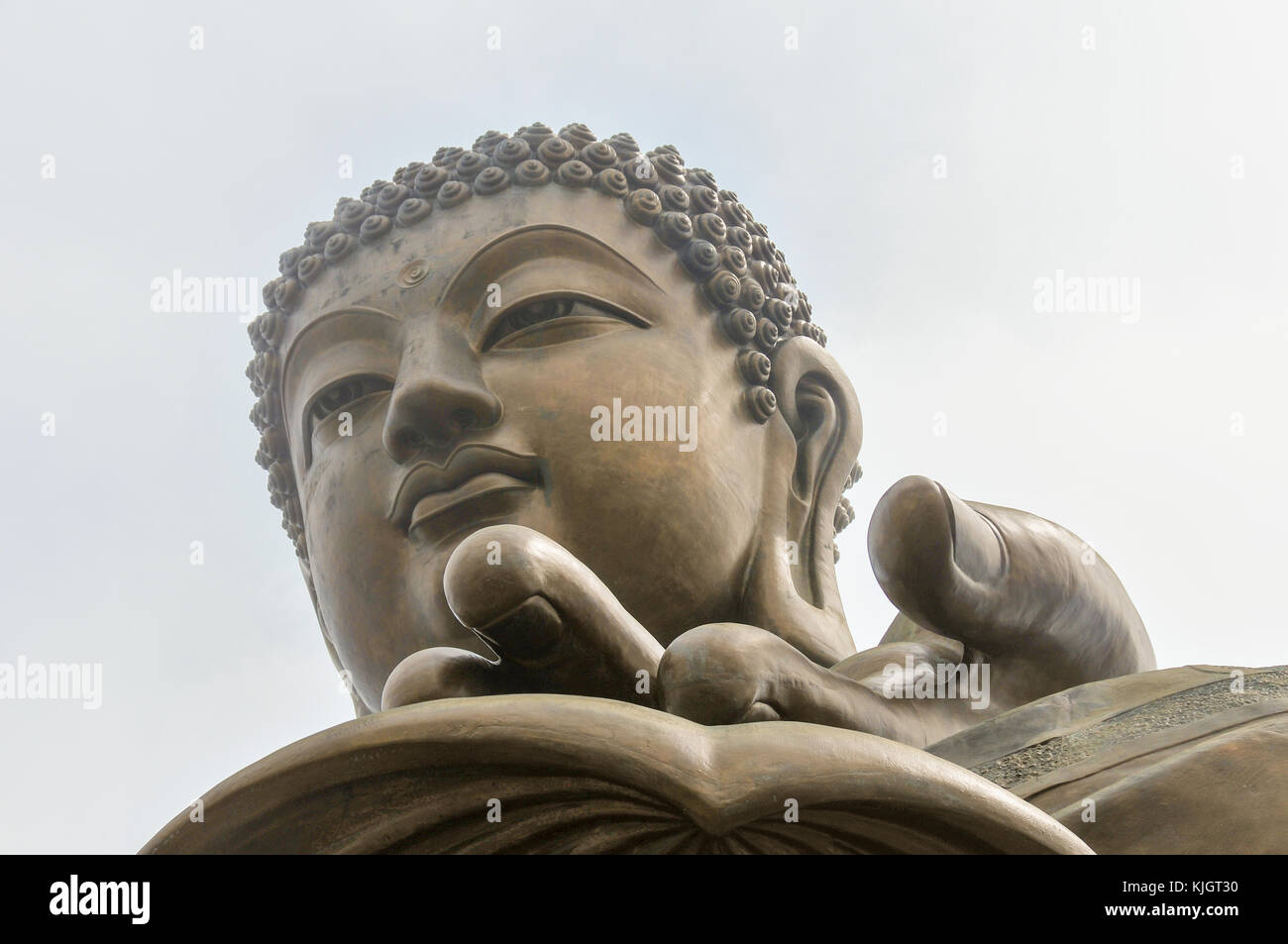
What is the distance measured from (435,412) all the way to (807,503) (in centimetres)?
104

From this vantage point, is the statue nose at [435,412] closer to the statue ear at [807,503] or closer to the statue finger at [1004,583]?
the statue ear at [807,503]

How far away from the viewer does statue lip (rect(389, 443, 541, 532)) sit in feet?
11.9

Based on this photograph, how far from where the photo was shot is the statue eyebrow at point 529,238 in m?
3.92

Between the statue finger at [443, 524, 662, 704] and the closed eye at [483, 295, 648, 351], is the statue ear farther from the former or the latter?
the statue finger at [443, 524, 662, 704]

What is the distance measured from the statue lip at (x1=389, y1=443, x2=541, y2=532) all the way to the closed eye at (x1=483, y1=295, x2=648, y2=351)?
0.34 meters

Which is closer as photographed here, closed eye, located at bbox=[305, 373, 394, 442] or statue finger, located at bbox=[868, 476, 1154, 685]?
statue finger, located at bbox=[868, 476, 1154, 685]

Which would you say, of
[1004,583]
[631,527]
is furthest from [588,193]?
[1004,583]

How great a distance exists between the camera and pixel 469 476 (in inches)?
143

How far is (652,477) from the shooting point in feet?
12.0

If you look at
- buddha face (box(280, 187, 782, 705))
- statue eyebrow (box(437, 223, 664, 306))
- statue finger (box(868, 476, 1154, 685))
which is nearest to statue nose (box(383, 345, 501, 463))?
buddha face (box(280, 187, 782, 705))

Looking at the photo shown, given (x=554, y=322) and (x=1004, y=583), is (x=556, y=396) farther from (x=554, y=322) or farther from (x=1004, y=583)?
(x=1004, y=583)

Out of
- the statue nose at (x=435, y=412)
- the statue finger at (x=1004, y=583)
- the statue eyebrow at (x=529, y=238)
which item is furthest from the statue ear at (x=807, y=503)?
the statue nose at (x=435, y=412)

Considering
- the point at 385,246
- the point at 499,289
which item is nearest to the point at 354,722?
the point at 499,289

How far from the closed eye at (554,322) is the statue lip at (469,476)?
0.34 m
